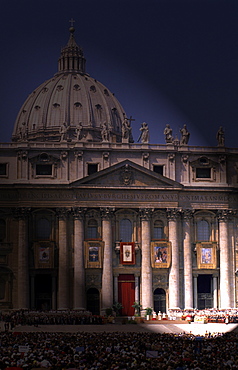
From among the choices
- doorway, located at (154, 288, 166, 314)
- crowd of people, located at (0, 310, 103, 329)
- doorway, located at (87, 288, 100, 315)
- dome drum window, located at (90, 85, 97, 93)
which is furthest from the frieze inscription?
dome drum window, located at (90, 85, 97, 93)

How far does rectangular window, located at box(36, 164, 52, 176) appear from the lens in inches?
4124

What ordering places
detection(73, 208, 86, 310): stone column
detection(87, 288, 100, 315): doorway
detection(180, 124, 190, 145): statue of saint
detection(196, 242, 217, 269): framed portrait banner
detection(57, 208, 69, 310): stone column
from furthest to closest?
1. detection(180, 124, 190, 145): statue of saint
2. detection(196, 242, 217, 269): framed portrait banner
3. detection(87, 288, 100, 315): doorway
4. detection(57, 208, 69, 310): stone column
5. detection(73, 208, 86, 310): stone column

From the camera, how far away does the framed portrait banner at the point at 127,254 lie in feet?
337

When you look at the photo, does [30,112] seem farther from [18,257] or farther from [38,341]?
[38,341]

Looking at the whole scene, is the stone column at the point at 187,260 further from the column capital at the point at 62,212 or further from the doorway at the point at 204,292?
the column capital at the point at 62,212

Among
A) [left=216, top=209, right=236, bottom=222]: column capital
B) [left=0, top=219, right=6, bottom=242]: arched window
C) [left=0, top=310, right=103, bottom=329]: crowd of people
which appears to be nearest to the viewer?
[left=0, top=310, right=103, bottom=329]: crowd of people

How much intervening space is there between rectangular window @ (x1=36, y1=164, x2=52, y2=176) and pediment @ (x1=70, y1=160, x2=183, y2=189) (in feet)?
11.3

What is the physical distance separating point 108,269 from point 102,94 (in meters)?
57.4

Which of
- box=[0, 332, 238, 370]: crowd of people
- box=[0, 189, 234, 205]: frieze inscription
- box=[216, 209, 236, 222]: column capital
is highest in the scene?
box=[0, 189, 234, 205]: frieze inscription

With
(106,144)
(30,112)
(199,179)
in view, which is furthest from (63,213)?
(30,112)

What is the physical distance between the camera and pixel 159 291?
10419 cm

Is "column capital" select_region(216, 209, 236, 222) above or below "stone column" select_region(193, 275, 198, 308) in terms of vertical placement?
above

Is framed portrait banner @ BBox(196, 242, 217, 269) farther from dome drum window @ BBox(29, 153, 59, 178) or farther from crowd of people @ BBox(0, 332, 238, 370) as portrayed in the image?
crowd of people @ BBox(0, 332, 238, 370)

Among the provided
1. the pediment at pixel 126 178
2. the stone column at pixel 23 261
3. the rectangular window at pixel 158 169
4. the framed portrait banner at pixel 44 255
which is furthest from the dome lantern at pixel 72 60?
the framed portrait banner at pixel 44 255
